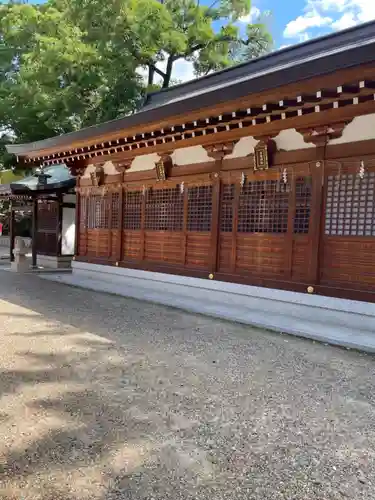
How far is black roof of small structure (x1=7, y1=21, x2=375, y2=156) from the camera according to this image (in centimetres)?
418

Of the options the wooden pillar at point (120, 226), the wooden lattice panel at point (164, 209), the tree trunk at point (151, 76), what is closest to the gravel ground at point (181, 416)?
the wooden lattice panel at point (164, 209)

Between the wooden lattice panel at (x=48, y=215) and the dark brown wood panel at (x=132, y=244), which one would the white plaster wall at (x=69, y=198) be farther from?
the dark brown wood panel at (x=132, y=244)

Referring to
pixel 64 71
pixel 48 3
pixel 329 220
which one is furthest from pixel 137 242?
pixel 48 3

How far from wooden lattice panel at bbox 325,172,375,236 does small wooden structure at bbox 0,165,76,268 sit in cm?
759

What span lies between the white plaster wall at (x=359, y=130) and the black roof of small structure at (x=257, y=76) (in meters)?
0.93

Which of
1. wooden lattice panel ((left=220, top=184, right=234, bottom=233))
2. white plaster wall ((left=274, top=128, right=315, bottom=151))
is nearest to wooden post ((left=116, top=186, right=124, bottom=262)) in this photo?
wooden lattice panel ((left=220, top=184, right=234, bottom=233))

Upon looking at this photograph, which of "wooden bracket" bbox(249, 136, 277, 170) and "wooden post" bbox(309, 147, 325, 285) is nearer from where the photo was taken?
"wooden post" bbox(309, 147, 325, 285)

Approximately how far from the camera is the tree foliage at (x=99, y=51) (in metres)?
14.5

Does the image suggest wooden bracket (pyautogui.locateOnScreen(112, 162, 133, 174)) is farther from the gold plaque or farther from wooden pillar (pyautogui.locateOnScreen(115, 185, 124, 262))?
the gold plaque

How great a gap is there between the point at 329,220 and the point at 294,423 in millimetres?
3536

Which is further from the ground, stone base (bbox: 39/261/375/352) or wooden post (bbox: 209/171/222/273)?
wooden post (bbox: 209/171/222/273)

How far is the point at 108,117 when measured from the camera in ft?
48.3

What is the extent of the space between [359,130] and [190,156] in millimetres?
3113

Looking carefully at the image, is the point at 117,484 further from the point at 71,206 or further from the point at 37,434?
the point at 71,206
